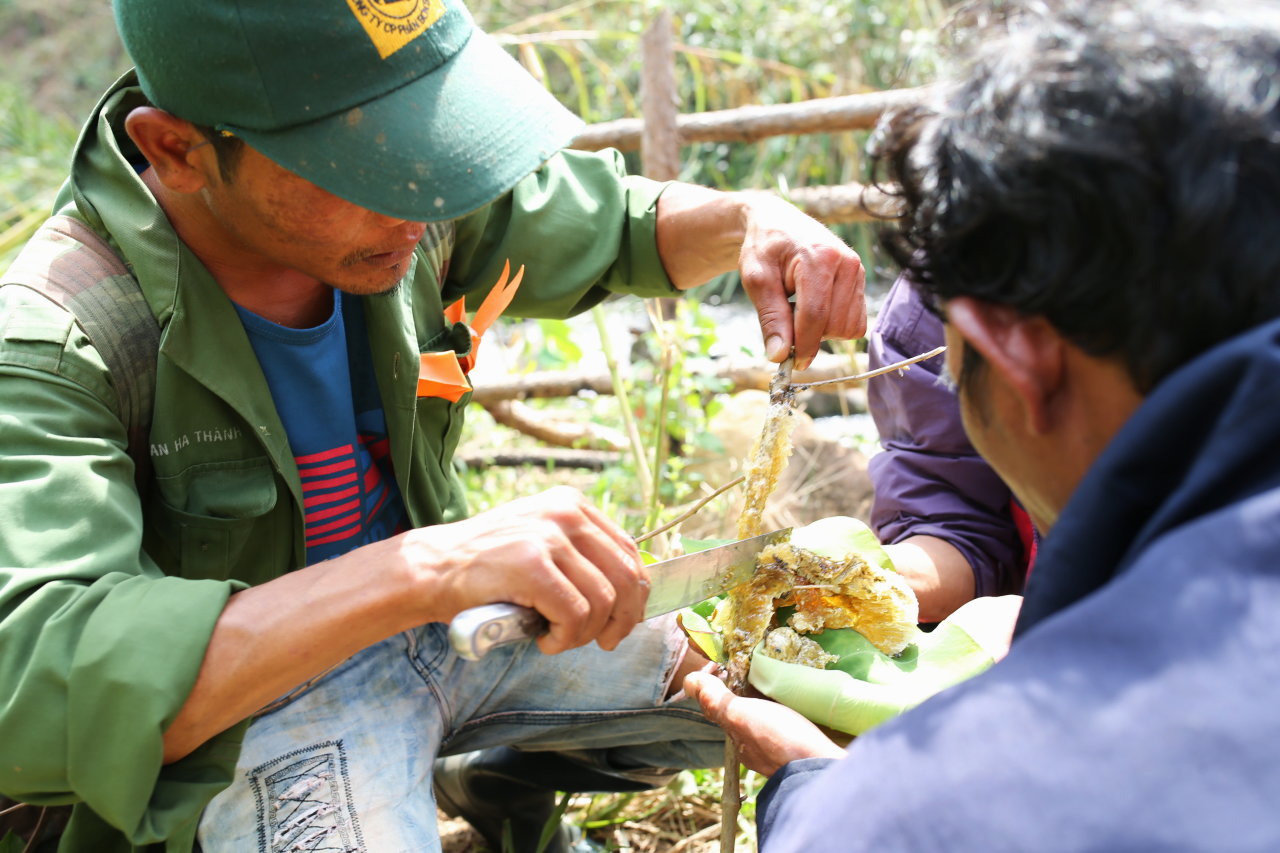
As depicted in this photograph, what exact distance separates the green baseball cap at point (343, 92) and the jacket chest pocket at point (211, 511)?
1.86 feet

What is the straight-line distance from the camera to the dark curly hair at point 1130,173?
1.00m

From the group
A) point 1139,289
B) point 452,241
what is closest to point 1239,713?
point 1139,289

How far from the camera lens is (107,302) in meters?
1.71

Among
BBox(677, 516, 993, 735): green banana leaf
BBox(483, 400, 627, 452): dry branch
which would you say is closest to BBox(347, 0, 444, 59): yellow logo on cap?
BBox(677, 516, 993, 735): green banana leaf

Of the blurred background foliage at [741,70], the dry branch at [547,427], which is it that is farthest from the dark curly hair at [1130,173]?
the blurred background foliage at [741,70]

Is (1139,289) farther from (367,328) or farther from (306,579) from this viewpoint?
(367,328)

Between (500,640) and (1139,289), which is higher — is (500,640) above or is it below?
below

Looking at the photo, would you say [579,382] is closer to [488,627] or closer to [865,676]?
[865,676]

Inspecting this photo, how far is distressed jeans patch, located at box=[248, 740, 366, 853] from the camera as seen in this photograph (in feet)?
5.71

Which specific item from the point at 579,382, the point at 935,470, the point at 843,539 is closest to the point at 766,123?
the point at 579,382

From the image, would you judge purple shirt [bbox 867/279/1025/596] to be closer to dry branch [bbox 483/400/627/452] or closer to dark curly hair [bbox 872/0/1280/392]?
dark curly hair [bbox 872/0/1280/392]

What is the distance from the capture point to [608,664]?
7.38 ft

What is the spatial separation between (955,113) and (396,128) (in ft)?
2.91

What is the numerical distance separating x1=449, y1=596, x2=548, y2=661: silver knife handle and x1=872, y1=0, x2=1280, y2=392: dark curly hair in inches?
29.1
